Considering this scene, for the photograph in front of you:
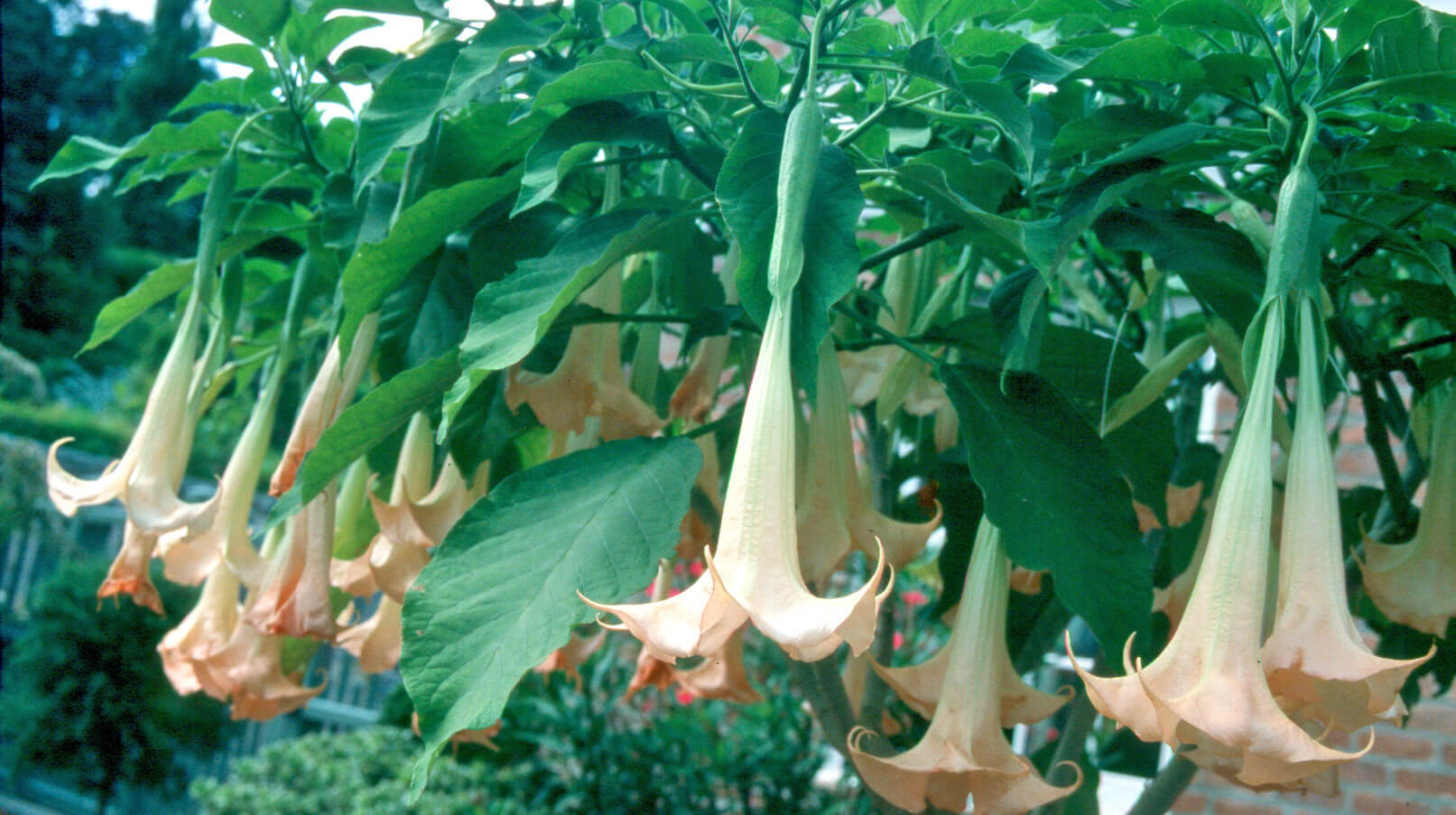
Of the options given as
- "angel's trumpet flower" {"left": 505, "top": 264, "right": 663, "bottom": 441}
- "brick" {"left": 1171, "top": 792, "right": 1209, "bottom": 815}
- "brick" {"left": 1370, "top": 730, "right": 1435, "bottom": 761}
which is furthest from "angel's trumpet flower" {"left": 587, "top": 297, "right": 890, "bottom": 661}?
"brick" {"left": 1171, "top": 792, "right": 1209, "bottom": 815}

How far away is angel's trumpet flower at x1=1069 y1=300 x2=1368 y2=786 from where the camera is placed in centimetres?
36

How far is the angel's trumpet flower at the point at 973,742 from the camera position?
0.55m

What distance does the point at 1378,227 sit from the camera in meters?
0.54

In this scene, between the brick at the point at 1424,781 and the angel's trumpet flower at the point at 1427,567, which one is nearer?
the angel's trumpet flower at the point at 1427,567

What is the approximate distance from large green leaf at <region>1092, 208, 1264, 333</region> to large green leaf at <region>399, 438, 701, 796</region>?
257 millimetres

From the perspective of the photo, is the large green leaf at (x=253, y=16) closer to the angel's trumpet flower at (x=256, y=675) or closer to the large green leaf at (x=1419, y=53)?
the angel's trumpet flower at (x=256, y=675)

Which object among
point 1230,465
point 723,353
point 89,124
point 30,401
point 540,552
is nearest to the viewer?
point 1230,465

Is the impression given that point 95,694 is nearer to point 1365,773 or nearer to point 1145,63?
point 1365,773

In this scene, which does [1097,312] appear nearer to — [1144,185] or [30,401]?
[1144,185]

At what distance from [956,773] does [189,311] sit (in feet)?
1.82

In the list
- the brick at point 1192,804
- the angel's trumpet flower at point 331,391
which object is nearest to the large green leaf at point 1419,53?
the angel's trumpet flower at point 331,391

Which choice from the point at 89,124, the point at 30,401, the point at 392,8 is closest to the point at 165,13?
the point at 89,124

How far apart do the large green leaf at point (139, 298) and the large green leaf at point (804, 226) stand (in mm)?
543

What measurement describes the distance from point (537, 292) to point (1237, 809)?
180cm
